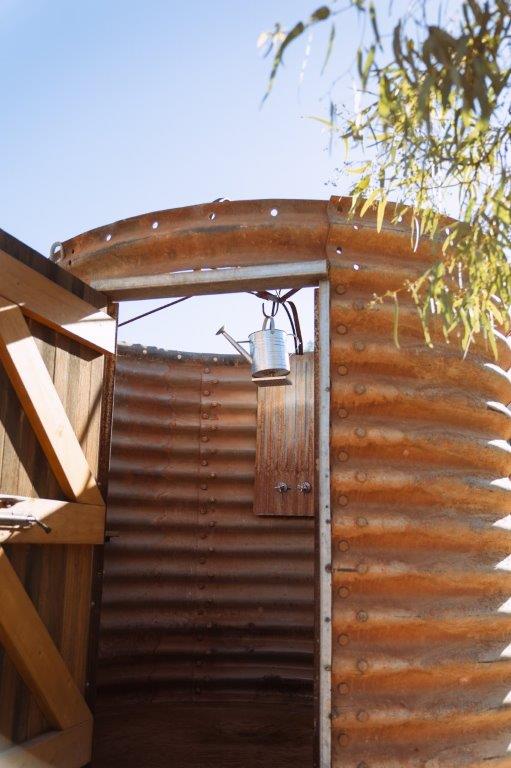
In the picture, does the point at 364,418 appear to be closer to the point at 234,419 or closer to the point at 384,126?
the point at 384,126

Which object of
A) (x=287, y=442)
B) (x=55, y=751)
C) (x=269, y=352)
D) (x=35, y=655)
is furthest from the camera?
(x=287, y=442)

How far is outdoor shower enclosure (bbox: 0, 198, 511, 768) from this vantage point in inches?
161

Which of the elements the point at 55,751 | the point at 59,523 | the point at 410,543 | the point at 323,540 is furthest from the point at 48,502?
the point at 410,543

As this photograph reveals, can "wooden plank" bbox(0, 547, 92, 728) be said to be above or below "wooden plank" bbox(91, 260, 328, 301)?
below

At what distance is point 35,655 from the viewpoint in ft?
13.4

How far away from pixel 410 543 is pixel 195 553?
12.2 feet

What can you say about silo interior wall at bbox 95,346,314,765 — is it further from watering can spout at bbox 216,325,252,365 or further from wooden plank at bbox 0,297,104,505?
wooden plank at bbox 0,297,104,505

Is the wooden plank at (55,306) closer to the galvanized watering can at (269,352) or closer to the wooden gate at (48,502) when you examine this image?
the wooden gate at (48,502)

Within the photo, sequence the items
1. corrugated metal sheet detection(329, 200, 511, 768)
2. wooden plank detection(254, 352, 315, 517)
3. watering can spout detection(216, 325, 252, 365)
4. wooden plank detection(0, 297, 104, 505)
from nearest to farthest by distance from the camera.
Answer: wooden plank detection(0, 297, 104, 505)
corrugated metal sheet detection(329, 200, 511, 768)
watering can spout detection(216, 325, 252, 365)
wooden plank detection(254, 352, 315, 517)

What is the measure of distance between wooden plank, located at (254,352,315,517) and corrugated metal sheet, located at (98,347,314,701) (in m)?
0.16

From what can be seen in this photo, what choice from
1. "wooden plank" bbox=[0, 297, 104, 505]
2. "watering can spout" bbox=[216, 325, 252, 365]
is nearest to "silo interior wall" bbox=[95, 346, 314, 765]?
"watering can spout" bbox=[216, 325, 252, 365]

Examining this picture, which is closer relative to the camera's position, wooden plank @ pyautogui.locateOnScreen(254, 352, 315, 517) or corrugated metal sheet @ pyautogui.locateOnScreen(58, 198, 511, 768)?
corrugated metal sheet @ pyautogui.locateOnScreen(58, 198, 511, 768)

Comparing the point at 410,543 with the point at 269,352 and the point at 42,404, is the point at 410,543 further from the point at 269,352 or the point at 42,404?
the point at 269,352

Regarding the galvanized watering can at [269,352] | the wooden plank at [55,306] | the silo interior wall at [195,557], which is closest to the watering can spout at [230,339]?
the galvanized watering can at [269,352]
